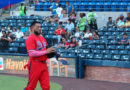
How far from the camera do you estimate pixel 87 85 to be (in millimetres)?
10383

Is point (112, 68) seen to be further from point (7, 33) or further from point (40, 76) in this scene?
point (7, 33)

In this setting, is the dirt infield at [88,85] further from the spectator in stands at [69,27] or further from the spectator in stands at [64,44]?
the spectator in stands at [69,27]

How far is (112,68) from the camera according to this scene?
36.4ft

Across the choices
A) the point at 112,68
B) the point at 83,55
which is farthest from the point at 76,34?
the point at 112,68

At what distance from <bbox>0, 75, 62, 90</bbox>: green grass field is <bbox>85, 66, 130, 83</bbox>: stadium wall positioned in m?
1.52

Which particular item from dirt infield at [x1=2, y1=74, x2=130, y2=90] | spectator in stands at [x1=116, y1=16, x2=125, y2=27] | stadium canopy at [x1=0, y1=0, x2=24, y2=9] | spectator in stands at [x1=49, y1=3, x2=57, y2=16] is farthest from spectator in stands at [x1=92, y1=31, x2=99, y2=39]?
stadium canopy at [x1=0, y1=0, x2=24, y2=9]

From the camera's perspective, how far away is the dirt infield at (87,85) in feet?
32.5

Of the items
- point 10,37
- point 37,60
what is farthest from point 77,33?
point 37,60

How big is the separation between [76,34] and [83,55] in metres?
2.10

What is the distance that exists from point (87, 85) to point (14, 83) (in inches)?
93.6

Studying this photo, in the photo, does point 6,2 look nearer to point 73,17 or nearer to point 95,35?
point 73,17

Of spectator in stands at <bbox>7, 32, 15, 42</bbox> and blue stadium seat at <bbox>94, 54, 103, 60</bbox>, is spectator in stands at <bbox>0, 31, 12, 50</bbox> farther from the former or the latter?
blue stadium seat at <bbox>94, 54, 103, 60</bbox>

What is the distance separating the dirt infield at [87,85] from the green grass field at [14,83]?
33 cm

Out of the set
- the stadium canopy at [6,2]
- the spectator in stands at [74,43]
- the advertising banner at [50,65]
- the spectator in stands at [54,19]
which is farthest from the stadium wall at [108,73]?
the stadium canopy at [6,2]
